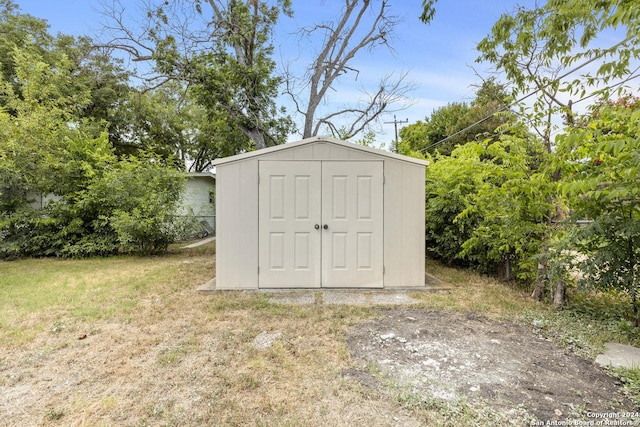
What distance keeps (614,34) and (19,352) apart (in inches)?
267

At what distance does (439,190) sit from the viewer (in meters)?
6.27

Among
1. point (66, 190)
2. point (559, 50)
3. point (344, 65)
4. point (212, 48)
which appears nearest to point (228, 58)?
point (212, 48)

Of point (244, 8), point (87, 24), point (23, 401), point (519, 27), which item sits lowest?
point (23, 401)

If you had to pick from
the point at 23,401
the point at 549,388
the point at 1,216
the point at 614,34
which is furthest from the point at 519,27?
the point at 1,216

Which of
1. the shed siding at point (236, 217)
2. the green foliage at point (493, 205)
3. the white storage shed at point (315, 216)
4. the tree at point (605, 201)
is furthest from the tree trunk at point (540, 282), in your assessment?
the shed siding at point (236, 217)

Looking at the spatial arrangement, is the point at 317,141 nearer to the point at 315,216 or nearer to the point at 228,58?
the point at 315,216

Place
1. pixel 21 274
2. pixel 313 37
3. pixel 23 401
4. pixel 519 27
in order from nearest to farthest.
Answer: pixel 23 401, pixel 519 27, pixel 21 274, pixel 313 37

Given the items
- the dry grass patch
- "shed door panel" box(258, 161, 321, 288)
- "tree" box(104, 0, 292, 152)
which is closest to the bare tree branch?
"tree" box(104, 0, 292, 152)

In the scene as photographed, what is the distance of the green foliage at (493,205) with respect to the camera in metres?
3.99

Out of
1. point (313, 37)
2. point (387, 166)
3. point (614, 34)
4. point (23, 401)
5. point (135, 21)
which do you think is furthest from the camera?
point (313, 37)

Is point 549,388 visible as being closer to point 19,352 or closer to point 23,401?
point 23,401

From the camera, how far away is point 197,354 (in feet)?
9.09

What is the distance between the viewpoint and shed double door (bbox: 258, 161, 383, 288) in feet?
15.9

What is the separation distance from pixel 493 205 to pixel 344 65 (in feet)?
26.1
